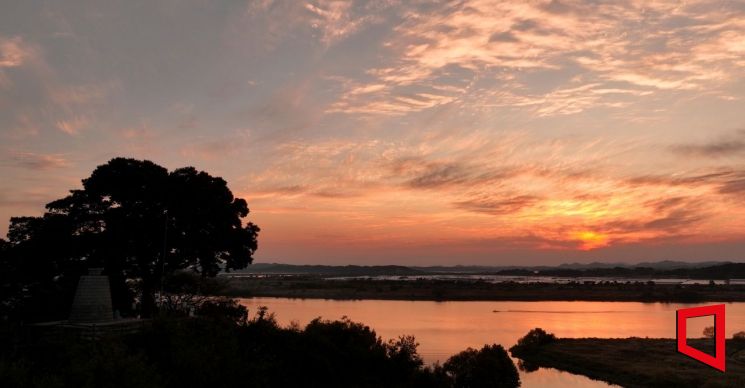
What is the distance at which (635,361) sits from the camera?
57719mm

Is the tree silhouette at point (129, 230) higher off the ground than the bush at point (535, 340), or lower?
higher

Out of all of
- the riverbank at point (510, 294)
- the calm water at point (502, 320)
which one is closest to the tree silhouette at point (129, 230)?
the calm water at point (502, 320)

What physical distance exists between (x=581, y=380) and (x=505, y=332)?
27.8 metres

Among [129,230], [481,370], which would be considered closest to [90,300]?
[129,230]

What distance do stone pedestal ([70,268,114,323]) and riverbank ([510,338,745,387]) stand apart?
44087mm

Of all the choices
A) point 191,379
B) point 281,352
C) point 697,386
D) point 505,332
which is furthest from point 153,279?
point 505,332

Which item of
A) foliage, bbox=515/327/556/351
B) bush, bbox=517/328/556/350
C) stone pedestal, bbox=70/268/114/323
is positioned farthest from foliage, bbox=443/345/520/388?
stone pedestal, bbox=70/268/114/323

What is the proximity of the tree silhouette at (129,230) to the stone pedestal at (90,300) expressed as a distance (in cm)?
1122

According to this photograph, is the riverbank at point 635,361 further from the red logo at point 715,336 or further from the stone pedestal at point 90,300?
the stone pedestal at point 90,300

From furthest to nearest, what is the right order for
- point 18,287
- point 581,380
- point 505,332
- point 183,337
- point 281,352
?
point 505,332, point 581,380, point 18,287, point 281,352, point 183,337

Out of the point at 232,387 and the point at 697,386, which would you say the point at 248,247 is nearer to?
the point at 232,387

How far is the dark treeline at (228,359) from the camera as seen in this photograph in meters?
23.1

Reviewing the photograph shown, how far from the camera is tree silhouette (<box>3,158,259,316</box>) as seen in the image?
4178 cm

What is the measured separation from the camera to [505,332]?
3270 inches
